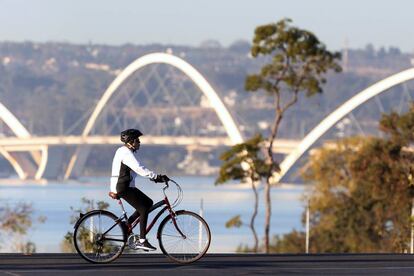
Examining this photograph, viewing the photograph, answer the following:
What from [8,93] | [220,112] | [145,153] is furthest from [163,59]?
[8,93]

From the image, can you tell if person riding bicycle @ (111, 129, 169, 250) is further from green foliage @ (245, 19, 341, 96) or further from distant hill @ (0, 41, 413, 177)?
distant hill @ (0, 41, 413, 177)

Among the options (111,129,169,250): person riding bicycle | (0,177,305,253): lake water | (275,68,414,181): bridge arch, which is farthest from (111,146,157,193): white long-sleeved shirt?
(275,68,414,181): bridge arch

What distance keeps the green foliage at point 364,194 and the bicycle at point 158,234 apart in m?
30.4

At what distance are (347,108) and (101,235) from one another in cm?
7627

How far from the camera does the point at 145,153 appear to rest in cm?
13312

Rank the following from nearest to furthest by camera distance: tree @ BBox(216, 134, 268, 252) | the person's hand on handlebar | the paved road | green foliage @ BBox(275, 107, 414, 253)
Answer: the paved road → the person's hand on handlebar → tree @ BBox(216, 134, 268, 252) → green foliage @ BBox(275, 107, 414, 253)

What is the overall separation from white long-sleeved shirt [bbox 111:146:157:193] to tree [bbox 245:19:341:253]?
3261 centimetres

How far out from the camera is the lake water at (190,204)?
65250 mm

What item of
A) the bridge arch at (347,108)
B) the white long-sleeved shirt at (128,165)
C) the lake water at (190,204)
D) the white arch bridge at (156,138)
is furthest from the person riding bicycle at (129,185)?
the bridge arch at (347,108)

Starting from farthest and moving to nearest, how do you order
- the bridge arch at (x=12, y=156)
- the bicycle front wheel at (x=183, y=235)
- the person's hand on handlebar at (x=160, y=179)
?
the bridge arch at (x=12, y=156) → the bicycle front wheel at (x=183, y=235) → the person's hand on handlebar at (x=160, y=179)

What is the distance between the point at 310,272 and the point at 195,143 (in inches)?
3665

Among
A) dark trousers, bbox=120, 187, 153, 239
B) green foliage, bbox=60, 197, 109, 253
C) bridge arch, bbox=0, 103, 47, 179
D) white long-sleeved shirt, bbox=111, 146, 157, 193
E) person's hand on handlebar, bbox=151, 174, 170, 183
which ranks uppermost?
bridge arch, bbox=0, 103, 47, 179

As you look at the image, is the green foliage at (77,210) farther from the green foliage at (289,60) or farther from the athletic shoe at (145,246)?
the green foliage at (289,60)

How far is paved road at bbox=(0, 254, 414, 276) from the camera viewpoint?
537 inches
